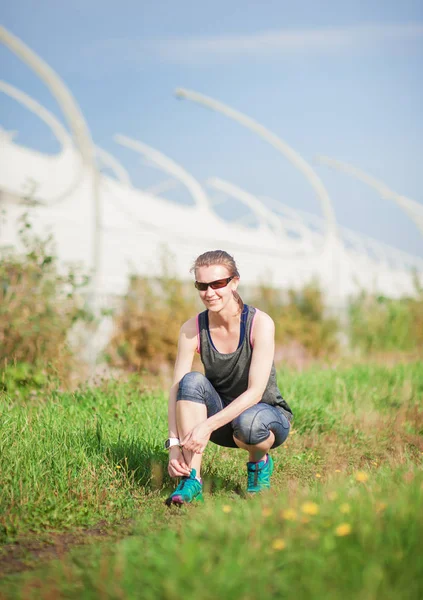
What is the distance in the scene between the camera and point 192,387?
158 inches

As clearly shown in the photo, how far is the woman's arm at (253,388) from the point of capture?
149 inches

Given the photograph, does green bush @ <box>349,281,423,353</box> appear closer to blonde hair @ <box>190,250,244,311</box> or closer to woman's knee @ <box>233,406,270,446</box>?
woman's knee @ <box>233,406,270,446</box>

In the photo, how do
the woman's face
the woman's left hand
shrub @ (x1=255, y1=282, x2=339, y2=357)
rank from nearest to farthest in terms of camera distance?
the woman's left hand < the woman's face < shrub @ (x1=255, y1=282, x2=339, y2=357)

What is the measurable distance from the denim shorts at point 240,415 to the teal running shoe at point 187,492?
1.18 ft

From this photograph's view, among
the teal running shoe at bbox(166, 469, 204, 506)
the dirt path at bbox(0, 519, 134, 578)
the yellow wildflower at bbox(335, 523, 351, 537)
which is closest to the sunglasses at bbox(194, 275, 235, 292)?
the teal running shoe at bbox(166, 469, 204, 506)

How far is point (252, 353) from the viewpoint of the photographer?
412 centimetres

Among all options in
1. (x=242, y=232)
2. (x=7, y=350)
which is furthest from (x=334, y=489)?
(x=242, y=232)

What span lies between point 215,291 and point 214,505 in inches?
44.9

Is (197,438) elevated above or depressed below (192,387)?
below

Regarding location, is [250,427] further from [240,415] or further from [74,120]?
[74,120]

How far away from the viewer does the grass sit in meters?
2.29

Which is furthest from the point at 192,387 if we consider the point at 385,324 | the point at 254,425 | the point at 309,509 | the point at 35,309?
the point at 385,324

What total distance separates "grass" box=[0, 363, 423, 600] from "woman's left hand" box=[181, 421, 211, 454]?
12.6 inches

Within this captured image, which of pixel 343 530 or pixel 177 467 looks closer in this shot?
pixel 343 530
